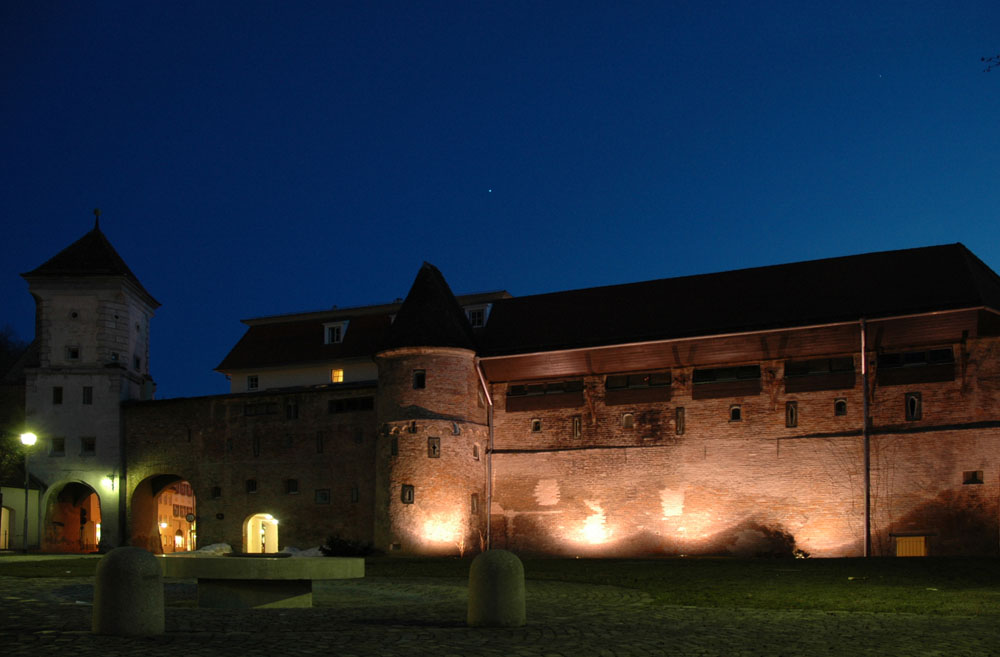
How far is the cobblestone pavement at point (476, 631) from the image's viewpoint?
11.1 metres

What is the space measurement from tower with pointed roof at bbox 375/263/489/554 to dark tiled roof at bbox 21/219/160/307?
664 inches

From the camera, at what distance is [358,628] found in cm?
1334

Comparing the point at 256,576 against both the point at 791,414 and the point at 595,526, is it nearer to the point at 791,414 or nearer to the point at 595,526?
the point at 595,526

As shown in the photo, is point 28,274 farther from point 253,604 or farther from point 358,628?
point 358,628

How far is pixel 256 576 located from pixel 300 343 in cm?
3725

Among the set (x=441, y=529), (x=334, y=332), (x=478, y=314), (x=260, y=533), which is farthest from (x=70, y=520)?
(x=478, y=314)

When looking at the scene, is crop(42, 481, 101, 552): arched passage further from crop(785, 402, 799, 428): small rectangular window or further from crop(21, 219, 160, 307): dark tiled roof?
crop(785, 402, 799, 428): small rectangular window

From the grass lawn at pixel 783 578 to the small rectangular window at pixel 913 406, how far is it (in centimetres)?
696

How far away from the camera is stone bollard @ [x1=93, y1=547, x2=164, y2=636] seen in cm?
1152

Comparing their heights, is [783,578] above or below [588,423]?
below

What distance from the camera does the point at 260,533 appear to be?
159ft

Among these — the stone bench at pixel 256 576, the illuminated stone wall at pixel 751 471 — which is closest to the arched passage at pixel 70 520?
the illuminated stone wall at pixel 751 471

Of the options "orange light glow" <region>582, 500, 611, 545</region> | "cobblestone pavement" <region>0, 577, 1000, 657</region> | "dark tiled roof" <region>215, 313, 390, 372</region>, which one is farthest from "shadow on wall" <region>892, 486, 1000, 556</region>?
"dark tiled roof" <region>215, 313, 390, 372</region>

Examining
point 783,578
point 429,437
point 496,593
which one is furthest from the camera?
point 429,437
